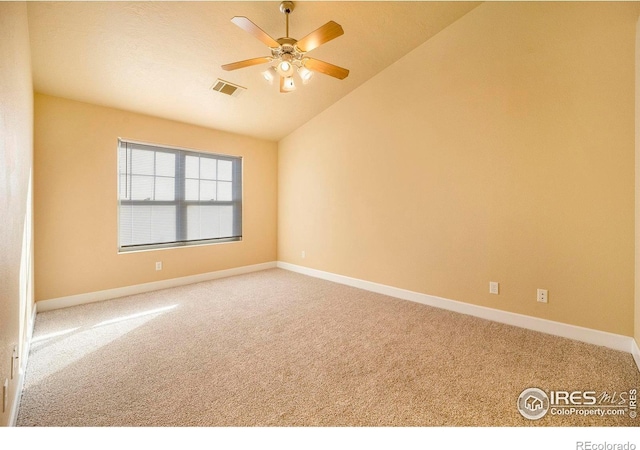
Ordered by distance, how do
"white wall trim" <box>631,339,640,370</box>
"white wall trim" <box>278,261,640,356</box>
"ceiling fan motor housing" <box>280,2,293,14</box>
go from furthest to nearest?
"ceiling fan motor housing" <box>280,2,293,14</box>, "white wall trim" <box>278,261,640,356</box>, "white wall trim" <box>631,339,640,370</box>

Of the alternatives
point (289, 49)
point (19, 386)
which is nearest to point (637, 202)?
point (289, 49)

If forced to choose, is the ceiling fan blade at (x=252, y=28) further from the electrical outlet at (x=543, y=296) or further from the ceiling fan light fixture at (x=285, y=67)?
the electrical outlet at (x=543, y=296)

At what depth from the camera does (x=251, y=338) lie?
102 inches

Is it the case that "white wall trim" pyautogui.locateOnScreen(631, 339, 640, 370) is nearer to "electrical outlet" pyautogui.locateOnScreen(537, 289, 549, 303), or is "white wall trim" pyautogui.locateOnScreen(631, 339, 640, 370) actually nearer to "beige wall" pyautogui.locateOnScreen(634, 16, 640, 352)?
"beige wall" pyautogui.locateOnScreen(634, 16, 640, 352)

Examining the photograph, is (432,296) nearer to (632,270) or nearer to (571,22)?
(632,270)

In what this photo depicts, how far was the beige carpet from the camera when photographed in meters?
1.60

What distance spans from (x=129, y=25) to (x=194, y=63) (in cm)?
67

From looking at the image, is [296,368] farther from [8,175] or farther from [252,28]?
[252,28]

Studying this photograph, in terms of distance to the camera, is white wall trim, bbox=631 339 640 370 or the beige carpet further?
white wall trim, bbox=631 339 640 370

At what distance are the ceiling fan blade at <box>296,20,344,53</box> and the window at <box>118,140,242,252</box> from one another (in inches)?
115

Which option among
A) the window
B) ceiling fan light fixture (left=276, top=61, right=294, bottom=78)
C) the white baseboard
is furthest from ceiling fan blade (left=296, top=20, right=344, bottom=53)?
the white baseboard

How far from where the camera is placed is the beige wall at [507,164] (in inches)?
93.4
